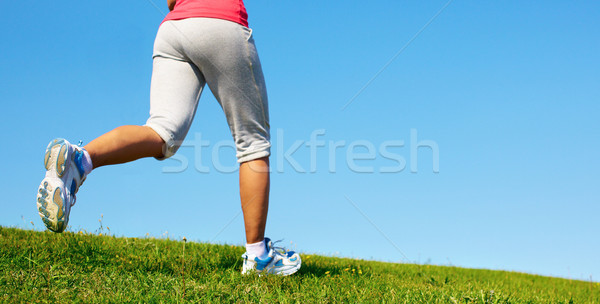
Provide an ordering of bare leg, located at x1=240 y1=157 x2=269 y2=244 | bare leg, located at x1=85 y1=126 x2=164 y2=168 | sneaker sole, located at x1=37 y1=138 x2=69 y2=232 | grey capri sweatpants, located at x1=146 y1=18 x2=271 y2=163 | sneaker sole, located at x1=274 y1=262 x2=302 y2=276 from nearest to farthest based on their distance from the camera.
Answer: sneaker sole, located at x1=37 y1=138 x2=69 y2=232
bare leg, located at x1=85 y1=126 x2=164 y2=168
grey capri sweatpants, located at x1=146 y1=18 x2=271 y2=163
bare leg, located at x1=240 y1=157 x2=269 y2=244
sneaker sole, located at x1=274 y1=262 x2=302 y2=276

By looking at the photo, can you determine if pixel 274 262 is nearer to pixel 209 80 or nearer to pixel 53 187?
pixel 209 80

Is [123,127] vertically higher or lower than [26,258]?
higher

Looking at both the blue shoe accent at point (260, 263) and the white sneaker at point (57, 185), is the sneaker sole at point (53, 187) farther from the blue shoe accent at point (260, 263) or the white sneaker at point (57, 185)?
the blue shoe accent at point (260, 263)

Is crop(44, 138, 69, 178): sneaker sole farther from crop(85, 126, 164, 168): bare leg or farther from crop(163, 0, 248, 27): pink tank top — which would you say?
crop(163, 0, 248, 27): pink tank top

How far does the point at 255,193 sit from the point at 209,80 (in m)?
0.80

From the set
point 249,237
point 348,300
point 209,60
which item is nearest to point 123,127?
point 209,60

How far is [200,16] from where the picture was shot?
2.88 m

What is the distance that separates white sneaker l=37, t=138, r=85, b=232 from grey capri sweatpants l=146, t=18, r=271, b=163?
518 millimetres

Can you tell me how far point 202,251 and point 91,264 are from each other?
0.99 m

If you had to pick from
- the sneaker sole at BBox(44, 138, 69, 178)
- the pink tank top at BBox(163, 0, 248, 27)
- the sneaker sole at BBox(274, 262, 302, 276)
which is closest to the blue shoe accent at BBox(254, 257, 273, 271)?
the sneaker sole at BBox(274, 262, 302, 276)

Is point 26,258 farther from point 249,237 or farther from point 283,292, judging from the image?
point 283,292

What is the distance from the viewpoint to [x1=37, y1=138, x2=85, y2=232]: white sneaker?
2.42 meters

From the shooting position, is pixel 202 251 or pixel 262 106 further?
pixel 202 251

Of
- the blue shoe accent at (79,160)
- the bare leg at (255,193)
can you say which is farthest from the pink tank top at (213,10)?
the blue shoe accent at (79,160)
